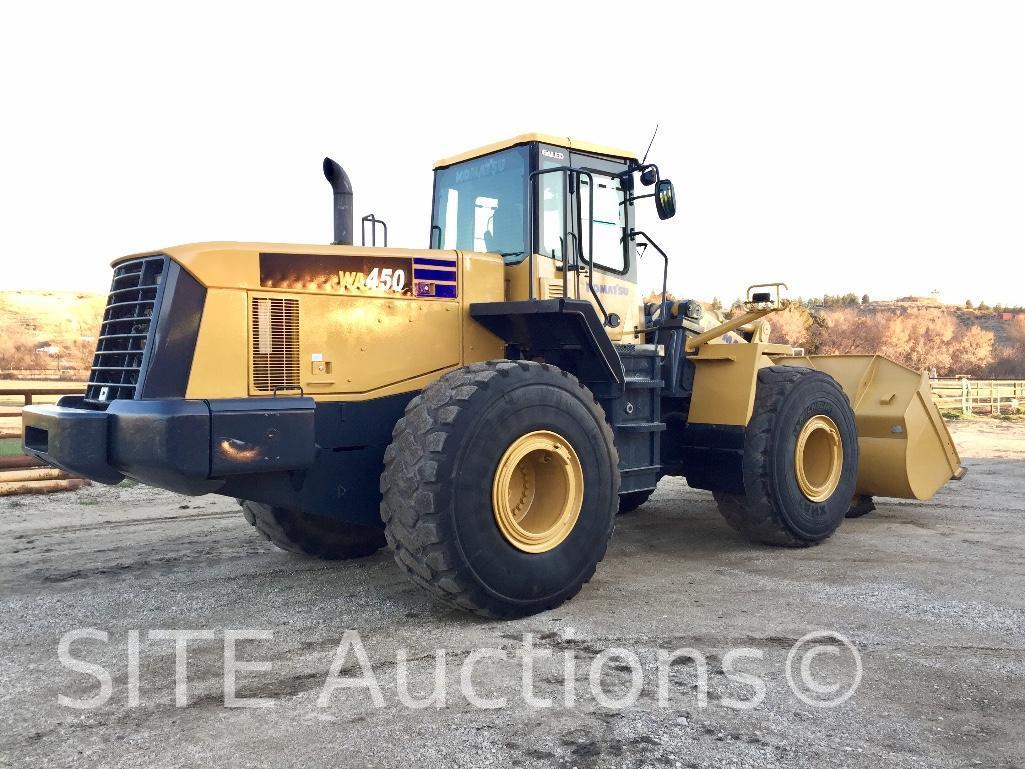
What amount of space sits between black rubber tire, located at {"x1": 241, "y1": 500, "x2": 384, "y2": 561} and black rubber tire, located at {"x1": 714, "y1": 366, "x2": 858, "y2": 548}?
297 cm

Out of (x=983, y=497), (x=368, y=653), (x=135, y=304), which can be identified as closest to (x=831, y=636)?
(x=368, y=653)

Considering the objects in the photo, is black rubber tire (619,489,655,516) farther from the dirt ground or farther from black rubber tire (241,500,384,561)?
black rubber tire (241,500,384,561)

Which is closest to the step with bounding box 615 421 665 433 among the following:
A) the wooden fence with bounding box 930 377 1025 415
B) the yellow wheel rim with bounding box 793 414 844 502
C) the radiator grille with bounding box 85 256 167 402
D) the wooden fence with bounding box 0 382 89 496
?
the yellow wheel rim with bounding box 793 414 844 502

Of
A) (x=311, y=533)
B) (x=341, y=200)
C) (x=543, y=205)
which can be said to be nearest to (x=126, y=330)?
(x=341, y=200)

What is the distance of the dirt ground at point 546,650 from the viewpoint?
3350 millimetres

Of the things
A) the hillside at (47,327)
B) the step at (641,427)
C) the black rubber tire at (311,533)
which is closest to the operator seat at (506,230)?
the step at (641,427)

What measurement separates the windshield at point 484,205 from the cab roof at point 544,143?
0.14ft

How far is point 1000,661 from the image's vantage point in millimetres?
4316

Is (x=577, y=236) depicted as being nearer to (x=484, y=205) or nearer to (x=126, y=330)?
(x=484, y=205)

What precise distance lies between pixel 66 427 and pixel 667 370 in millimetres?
4599

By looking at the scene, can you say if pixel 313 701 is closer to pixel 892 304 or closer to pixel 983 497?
pixel 983 497

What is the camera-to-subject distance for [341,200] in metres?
5.90

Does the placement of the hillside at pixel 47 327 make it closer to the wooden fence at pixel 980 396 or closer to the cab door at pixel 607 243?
the wooden fence at pixel 980 396

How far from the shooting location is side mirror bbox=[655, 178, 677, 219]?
6.19m
